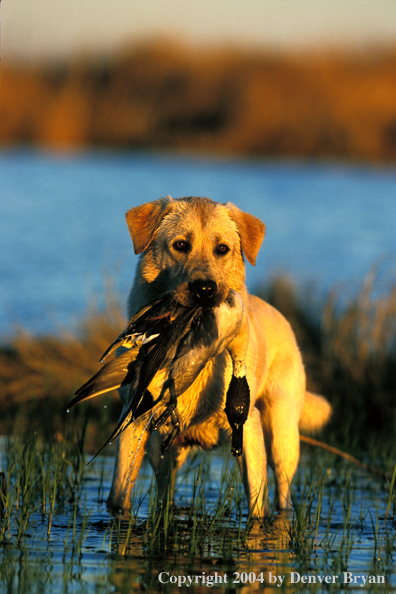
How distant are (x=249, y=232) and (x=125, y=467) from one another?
70.4 inches

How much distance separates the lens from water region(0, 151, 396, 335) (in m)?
14.8

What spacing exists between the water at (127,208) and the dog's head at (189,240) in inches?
239

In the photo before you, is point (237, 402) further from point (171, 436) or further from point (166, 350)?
point (166, 350)

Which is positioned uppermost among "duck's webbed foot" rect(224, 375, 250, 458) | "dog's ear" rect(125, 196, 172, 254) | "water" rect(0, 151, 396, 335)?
"water" rect(0, 151, 396, 335)

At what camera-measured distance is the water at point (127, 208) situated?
14.8m

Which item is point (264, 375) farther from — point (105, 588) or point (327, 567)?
point (105, 588)

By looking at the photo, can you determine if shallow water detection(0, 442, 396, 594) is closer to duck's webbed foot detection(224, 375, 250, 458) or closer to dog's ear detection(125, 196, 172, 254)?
duck's webbed foot detection(224, 375, 250, 458)

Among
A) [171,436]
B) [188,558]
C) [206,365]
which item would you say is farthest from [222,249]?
[188,558]

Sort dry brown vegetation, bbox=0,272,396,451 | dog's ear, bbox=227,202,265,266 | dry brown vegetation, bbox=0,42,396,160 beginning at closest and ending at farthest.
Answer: dog's ear, bbox=227,202,265,266
dry brown vegetation, bbox=0,272,396,451
dry brown vegetation, bbox=0,42,396,160

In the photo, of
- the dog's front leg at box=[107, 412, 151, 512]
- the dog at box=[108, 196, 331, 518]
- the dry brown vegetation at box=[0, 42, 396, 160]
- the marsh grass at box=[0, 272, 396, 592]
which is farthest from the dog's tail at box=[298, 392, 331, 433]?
the dry brown vegetation at box=[0, 42, 396, 160]

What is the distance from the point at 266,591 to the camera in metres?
4.07

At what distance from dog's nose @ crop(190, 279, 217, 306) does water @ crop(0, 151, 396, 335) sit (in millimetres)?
7047

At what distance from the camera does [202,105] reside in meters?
28.8

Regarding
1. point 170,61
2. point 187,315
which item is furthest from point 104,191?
point 187,315
